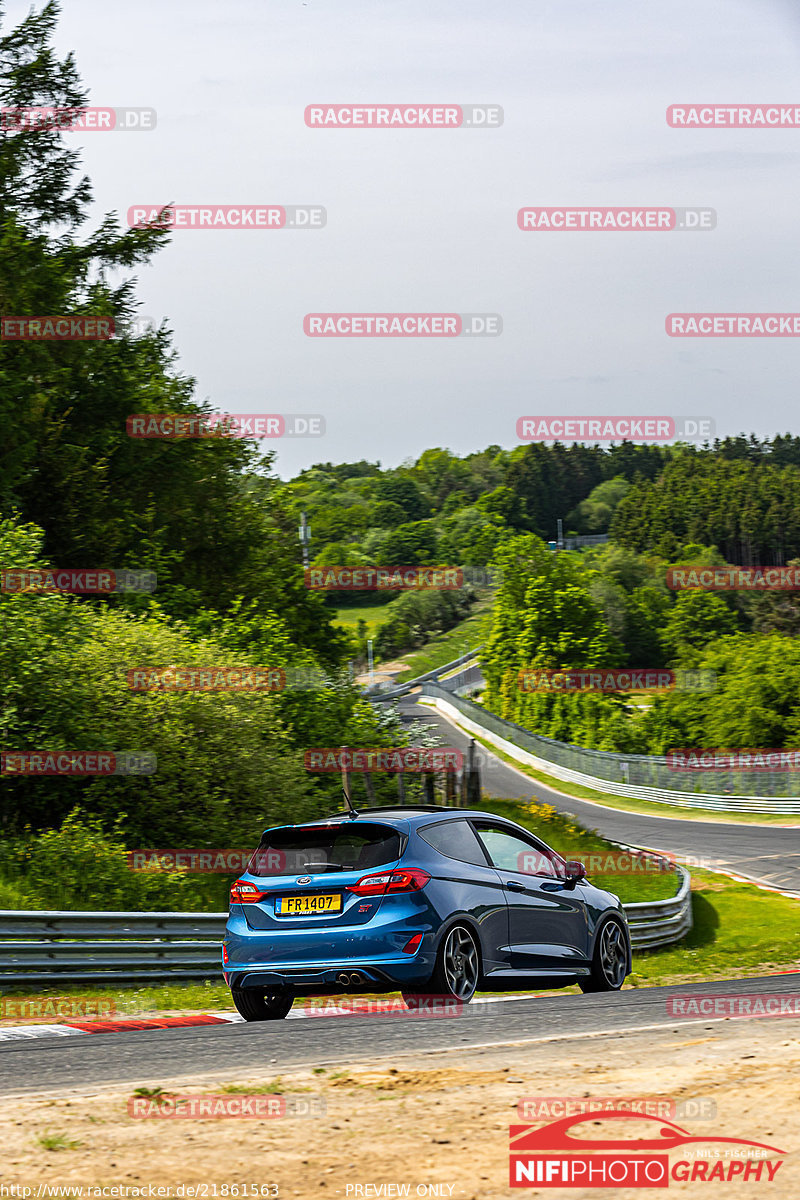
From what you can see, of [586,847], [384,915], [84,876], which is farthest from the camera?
[586,847]

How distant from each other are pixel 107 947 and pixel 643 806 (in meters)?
48.3

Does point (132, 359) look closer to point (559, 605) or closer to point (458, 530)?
point (559, 605)

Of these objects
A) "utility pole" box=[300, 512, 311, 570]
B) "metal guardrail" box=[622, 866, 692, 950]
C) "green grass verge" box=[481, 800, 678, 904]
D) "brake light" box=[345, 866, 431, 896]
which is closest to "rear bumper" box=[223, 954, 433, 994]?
"brake light" box=[345, 866, 431, 896]

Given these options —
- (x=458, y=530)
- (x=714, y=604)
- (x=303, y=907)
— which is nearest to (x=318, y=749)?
(x=303, y=907)

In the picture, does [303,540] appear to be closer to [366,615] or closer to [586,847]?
[586,847]

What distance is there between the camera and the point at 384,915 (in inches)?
328

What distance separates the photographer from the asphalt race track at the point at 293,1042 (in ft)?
21.9

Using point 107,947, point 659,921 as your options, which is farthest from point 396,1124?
point 659,921

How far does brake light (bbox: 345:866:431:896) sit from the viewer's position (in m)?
8.38

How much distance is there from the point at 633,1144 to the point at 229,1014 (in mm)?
6153

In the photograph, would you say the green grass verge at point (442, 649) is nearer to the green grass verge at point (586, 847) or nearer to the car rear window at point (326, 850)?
the green grass verge at point (586, 847)

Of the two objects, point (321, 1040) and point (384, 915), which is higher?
point (384, 915)

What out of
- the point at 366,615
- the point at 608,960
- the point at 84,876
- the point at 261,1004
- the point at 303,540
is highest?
the point at 303,540

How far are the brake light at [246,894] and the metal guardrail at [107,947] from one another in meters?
3.03
